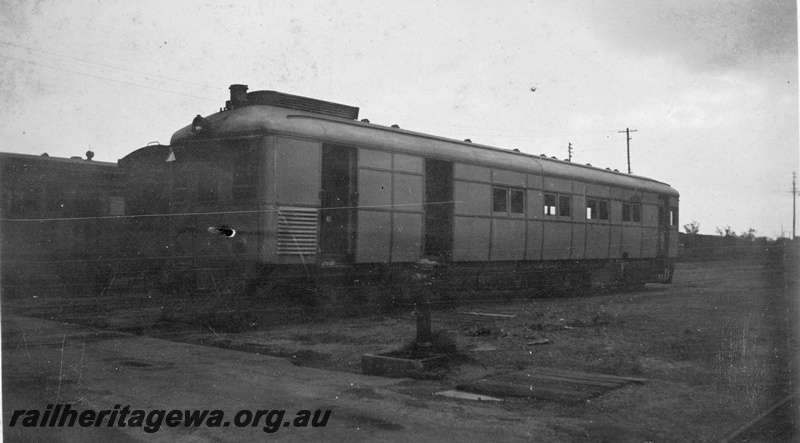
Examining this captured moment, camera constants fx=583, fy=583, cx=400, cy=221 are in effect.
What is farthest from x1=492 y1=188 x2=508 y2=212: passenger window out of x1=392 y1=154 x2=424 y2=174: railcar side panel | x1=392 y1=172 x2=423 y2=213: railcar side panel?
x1=392 y1=154 x2=424 y2=174: railcar side panel

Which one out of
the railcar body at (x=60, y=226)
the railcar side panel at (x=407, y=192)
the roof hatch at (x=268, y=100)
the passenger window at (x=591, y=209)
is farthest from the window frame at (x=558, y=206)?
the railcar body at (x=60, y=226)

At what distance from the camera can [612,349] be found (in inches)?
269

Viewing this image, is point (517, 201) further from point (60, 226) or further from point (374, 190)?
point (60, 226)

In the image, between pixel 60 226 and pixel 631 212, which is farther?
pixel 631 212

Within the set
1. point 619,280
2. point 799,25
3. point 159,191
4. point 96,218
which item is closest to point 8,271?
point 96,218

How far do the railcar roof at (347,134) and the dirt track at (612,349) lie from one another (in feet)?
8.88

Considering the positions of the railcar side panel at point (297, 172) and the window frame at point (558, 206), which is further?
the window frame at point (558, 206)

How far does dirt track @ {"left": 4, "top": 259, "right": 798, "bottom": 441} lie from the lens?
14.2 ft

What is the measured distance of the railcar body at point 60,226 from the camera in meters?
10.5

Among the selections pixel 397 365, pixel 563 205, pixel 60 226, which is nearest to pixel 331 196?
pixel 397 365

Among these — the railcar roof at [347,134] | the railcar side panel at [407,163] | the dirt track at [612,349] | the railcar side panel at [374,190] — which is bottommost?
the dirt track at [612,349]

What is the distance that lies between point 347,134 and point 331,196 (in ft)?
3.29

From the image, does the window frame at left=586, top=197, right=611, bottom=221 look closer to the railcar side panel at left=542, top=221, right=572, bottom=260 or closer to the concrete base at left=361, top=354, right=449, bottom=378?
the railcar side panel at left=542, top=221, right=572, bottom=260

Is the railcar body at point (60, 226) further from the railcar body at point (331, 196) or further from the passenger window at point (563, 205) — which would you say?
the passenger window at point (563, 205)
